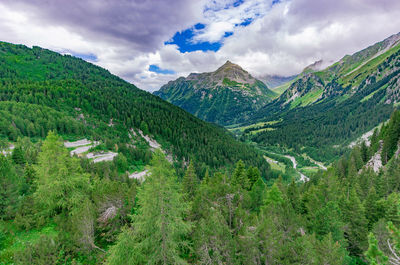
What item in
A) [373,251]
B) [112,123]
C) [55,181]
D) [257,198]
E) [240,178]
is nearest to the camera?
[373,251]

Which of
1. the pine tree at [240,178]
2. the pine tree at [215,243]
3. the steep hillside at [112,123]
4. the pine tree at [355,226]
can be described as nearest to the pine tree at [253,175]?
the pine tree at [240,178]

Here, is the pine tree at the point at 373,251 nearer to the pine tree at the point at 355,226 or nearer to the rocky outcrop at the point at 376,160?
the pine tree at the point at 355,226

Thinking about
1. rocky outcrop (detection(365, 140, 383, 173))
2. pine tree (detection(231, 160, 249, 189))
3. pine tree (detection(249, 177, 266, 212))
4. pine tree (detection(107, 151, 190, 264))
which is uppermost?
pine tree (detection(107, 151, 190, 264))

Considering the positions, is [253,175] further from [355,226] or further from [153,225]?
[153,225]

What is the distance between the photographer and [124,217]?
2252cm

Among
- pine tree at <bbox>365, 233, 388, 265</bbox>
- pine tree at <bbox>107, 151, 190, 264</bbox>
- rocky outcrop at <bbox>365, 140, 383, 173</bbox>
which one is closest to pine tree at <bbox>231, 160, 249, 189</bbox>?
pine tree at <bbox>107, 151, 190, 264</bbox>

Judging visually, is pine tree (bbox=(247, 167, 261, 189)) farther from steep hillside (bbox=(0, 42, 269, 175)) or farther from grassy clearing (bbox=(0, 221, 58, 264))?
steep hillside (bbox=(0, 42, 269, 175))

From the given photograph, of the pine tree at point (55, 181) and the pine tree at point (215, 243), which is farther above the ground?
the pine tree at point (55, 181)

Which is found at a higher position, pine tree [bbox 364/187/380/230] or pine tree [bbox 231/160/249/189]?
pine tree [bbox 231/160/249/189]

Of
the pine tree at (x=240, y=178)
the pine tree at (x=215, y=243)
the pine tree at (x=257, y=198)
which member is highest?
the pine tree at (x=215, y=243)

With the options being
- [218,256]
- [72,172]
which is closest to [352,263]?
[218,256]

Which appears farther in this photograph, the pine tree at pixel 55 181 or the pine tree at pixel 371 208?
the pine tree at pixel 371 208

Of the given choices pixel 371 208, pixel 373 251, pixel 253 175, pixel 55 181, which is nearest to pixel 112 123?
pixel 253 175

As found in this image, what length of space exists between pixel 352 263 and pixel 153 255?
2956 centimetres
